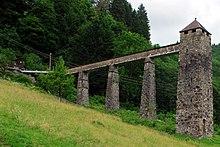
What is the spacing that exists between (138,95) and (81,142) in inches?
1638

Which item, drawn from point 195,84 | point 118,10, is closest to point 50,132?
point 195,84

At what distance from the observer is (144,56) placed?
120ft

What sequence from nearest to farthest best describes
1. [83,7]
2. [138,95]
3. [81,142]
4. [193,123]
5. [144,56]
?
[81,142], [193,123], [144,56], [138,95], [83,7]

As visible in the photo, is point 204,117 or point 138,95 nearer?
point 204,117

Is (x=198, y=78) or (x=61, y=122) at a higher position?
(x=198, y=78)

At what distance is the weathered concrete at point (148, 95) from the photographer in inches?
1368

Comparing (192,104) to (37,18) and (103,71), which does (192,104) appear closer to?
(103,71)

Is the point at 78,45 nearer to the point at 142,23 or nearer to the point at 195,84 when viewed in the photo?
the point at 142,23

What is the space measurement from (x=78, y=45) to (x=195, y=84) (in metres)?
32.1

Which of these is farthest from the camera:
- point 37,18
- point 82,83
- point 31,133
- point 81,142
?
point 37,18

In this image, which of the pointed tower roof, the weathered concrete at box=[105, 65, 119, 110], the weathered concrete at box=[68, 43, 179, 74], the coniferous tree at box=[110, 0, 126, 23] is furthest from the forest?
the pointed tower roof

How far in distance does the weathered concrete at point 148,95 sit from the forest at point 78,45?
46.0ft

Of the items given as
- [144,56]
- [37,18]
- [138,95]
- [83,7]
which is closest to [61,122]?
[144,56]

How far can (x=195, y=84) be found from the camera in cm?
3053
